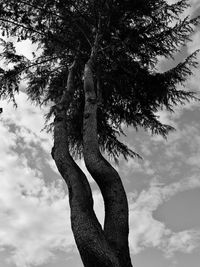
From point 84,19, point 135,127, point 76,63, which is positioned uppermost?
point 84,19

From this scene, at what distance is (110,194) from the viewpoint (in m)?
6.56

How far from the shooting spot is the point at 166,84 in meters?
10.9

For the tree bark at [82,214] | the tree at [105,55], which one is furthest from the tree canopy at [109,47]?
the tree bark at [82,214]

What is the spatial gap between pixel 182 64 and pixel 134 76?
1.46m

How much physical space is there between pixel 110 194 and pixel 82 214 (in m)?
0.78

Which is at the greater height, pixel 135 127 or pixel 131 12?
pixel 131 12

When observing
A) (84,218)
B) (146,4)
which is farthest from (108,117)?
(84,218)

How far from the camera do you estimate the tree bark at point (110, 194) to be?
231 inches

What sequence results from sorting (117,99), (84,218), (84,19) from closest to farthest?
(84,218) < (84,19) < (117,99)

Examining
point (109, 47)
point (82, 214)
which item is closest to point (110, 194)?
point (82, 214)

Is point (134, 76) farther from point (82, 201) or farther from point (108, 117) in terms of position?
point (82, 201)

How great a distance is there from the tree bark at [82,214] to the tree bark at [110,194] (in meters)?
0.26

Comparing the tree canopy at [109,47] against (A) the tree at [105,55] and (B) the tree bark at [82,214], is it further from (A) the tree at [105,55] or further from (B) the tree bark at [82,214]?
(B) the tree bark at [82,214]

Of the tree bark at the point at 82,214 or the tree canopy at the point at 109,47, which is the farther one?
the tree canopy at the point at 109,47
